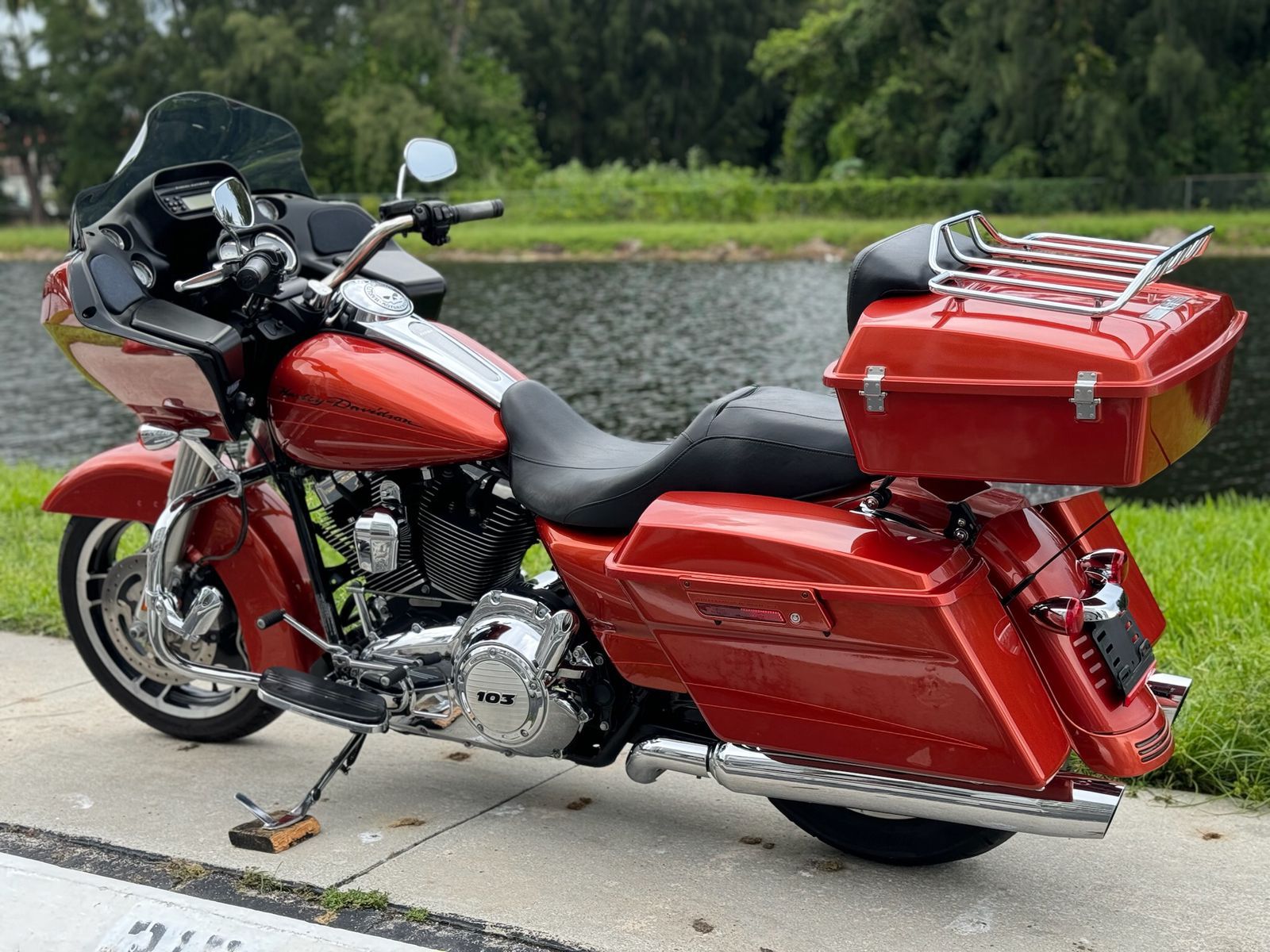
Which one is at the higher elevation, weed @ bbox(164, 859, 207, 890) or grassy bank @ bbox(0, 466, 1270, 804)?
weed @ bbox(164, 859, 207, 890)

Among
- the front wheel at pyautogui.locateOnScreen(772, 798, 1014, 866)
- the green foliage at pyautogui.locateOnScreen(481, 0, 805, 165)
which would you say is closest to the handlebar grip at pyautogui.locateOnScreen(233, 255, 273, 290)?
the front wheel at pyautogui.locateOnScreen(772, 798, 1014, 866)

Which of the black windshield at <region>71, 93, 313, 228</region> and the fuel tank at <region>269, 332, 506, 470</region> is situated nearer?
the fuel tank at <region>269, 332, 506, 470</region>

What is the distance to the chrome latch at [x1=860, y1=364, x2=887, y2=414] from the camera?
8.27 feet

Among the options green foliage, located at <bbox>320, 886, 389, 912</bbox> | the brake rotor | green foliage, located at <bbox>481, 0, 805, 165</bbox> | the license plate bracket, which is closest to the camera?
the license plate bracket

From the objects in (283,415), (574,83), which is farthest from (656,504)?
(574,83)

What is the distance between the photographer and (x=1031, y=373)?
2.40m

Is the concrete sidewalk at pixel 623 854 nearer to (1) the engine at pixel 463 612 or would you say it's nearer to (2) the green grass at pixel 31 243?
(1) the engine at pixel 463 612

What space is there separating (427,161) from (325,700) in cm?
135

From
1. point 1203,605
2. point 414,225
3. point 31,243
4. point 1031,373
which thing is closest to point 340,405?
point 414,225

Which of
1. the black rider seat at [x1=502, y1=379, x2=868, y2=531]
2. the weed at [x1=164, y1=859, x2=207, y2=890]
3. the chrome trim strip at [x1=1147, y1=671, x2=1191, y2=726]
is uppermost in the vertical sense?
the black rider seat at [x1=502, y1=379, x2=868, y2=531]

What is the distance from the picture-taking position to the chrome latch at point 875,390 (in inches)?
99.3

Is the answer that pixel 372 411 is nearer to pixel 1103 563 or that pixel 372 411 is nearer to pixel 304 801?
pixel 304 801

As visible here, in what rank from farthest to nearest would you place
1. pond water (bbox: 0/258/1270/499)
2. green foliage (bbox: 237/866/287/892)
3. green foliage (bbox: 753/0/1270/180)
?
green foliage (bbox: 753/0/1270/180) → pond water (bbox: 0/258/1270/499) → green foliage (bbox: 237/866/287/892)

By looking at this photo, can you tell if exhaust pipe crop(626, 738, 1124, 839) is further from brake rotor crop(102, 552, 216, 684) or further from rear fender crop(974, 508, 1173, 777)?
brake rotor crop(102, 552, 216, 684)
